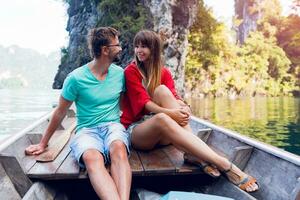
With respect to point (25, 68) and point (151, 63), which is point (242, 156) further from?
point (25, 68)

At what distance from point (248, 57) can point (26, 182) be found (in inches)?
1553

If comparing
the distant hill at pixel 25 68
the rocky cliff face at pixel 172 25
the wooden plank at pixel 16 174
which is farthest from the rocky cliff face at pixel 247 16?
the distant hill at pixel 25 68

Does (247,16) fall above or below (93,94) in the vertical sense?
below

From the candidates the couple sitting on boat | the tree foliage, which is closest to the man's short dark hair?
the couple sitting on boat

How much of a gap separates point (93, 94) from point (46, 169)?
626mm

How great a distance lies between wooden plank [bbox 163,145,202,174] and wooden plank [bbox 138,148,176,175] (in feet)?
0.11

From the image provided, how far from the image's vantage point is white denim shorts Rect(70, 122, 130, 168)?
8.75 feet

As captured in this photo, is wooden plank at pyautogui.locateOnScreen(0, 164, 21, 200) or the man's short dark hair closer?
wooden plank at pyautogui.locateOnScreen(0, 164, 21, 200)

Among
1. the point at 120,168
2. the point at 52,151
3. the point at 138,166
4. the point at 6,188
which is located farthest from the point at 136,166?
the point at 6,188

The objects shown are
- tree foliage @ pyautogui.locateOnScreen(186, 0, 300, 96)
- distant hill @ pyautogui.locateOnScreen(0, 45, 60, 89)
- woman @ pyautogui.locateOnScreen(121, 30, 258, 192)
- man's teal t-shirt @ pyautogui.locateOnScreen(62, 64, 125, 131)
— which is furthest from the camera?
distant hill @ pyautogui.locateOnScreen(0, 45, 60, 89)

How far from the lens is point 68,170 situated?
104 inches

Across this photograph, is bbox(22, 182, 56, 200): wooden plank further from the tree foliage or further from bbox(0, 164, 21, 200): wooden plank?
the tree foliage

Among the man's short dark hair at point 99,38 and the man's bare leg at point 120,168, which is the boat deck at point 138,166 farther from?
the man's short dark hair at point 99,38

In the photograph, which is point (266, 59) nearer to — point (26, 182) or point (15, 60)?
point (26, 182)
